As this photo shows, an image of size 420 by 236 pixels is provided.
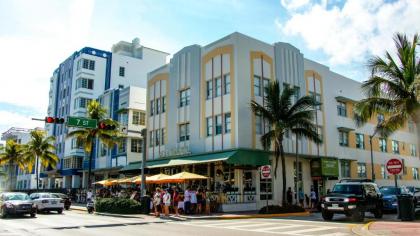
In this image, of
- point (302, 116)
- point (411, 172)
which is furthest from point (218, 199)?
point (411, 172)

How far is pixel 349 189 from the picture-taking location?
67.5ft

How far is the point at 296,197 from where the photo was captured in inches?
1248

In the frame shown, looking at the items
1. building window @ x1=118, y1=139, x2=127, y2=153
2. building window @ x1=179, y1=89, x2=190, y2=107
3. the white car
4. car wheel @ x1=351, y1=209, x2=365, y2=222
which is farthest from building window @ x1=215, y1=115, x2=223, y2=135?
building window @ x1=118, y1=139, x2=127, y2=153

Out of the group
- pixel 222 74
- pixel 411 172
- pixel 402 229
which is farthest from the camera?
pixel 411 172

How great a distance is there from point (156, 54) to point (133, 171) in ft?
104

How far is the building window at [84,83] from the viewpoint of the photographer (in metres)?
57.2

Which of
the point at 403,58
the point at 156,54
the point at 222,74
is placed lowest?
Answer: the point at 403,58

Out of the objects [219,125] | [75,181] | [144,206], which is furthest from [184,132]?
[75,181]

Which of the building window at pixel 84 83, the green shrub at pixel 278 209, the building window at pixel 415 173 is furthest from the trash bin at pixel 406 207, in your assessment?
the building window at pixel 84 83

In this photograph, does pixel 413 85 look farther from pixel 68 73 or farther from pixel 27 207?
pixel 68 73

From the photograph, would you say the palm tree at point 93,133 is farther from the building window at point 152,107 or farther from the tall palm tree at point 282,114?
the tall palm tree at point 282,114

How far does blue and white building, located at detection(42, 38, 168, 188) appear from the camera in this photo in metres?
56.4

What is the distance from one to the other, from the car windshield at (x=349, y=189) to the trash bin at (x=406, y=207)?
2102 millimetres

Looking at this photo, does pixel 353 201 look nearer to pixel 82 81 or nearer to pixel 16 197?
pixel 16 197
